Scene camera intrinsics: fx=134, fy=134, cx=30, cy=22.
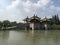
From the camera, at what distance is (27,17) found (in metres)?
33.2

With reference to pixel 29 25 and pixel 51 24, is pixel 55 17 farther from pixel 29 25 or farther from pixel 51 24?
pixel 29 25

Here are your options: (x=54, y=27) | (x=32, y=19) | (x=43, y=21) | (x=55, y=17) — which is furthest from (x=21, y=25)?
(x=55, y=17)

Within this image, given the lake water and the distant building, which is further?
the distant building

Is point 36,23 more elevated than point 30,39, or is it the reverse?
point 36,23

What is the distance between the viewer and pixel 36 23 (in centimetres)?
3103

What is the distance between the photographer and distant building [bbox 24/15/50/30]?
1206 inches

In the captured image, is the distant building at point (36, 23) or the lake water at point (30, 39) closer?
the lake water at point (30, 39)

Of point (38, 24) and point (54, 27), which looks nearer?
point (38, 24)

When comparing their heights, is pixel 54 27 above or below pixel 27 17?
below

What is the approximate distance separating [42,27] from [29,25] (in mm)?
3208

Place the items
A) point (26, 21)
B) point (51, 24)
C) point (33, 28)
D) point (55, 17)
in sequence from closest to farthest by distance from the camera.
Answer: point (33, 28)
point (26, 21)
point (51, 24)
point (55, 17)

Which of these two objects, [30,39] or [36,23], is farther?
[36,23]

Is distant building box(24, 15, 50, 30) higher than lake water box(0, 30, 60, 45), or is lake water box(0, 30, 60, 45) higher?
distant building box(24, 15, 50, 30)

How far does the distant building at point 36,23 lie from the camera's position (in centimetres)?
3064
